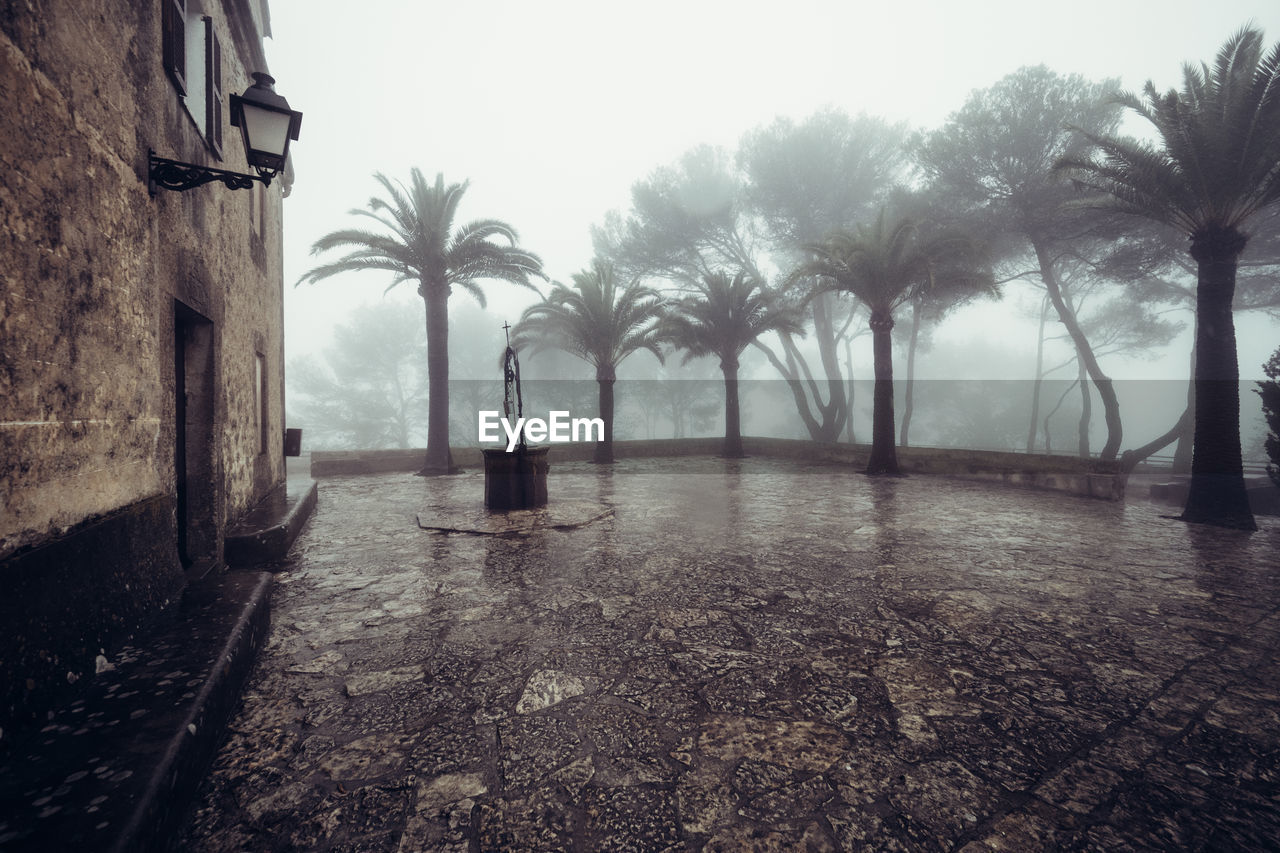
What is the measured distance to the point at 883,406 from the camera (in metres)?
13.1

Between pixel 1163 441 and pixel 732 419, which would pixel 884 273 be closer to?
pixel 732 419

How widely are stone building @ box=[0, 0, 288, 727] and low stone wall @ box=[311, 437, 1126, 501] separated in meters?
10.2

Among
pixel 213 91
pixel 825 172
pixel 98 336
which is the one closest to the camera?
pixel 98 336

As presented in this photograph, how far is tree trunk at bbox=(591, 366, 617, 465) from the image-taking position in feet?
53.3

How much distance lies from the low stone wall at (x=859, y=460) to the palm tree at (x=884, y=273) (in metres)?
1.23

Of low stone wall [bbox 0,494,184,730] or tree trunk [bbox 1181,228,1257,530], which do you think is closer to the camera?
low stone wall [bbox 0,494,184,730]

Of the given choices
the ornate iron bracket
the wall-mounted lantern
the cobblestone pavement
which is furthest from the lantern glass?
the cobblestone pavement

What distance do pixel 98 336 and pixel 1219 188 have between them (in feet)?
39.9

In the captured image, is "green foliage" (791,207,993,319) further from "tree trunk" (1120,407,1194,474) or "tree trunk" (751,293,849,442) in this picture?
"tree trunk" (1120,407,1194,474)

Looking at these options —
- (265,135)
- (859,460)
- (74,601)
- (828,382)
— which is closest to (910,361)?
(828,382)

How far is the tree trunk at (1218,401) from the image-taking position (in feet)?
24.6

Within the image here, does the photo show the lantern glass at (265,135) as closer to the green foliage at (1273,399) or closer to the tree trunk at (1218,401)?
the tree trunk at (1218,401)

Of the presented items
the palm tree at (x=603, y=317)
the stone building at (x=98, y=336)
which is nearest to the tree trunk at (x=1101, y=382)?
the palm tree at (x=603, y=317)

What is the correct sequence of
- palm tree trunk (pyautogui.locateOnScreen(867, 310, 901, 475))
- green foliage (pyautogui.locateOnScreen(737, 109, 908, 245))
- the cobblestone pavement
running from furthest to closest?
green foliage (pyautogui.locateOnScreen(737, 109, 908, 245)) → palm tree trunk (pyautogui.locateOnScreen(867, 310, 901, 475)) → the cobblestone pavement
